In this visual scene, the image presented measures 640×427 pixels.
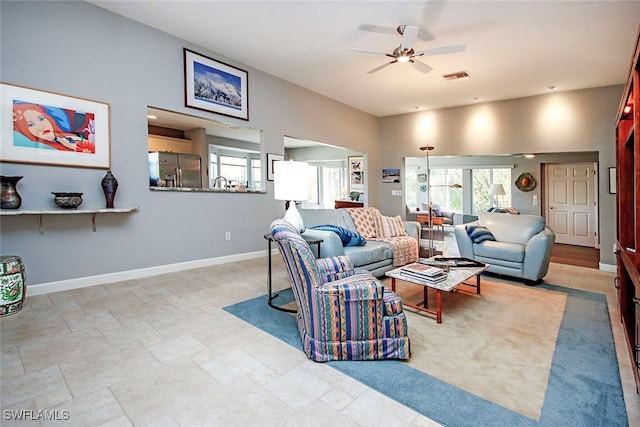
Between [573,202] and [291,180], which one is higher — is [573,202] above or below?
below

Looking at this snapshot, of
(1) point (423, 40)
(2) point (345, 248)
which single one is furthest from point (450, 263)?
(1) point (423, 40)

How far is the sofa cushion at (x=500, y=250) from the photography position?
3.85 metres

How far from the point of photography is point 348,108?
6965mm

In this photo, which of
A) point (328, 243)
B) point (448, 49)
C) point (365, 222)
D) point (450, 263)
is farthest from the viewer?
point (365, 222)

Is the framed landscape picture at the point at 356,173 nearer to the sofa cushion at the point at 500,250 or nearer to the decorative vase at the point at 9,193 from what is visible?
the sofa cushion at the point at 500,250

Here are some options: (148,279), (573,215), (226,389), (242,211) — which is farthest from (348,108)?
(226,389)

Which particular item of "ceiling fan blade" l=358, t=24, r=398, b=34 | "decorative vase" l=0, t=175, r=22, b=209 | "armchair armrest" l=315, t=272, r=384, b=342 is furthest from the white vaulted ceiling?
"armchair armrest" l=315, t=272, r=384, b=342

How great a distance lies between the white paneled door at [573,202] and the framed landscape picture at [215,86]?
7372 mm

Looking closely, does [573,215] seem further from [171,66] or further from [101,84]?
[101,84]

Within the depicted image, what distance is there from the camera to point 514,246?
13.1 ft

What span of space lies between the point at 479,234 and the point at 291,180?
2.85 m

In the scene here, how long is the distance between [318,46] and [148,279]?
365 centimetres

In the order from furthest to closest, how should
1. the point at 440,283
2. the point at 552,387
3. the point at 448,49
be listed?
the point at 448,49
the point at 440,283
the point at 552,387

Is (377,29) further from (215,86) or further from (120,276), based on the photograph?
(120,276)
